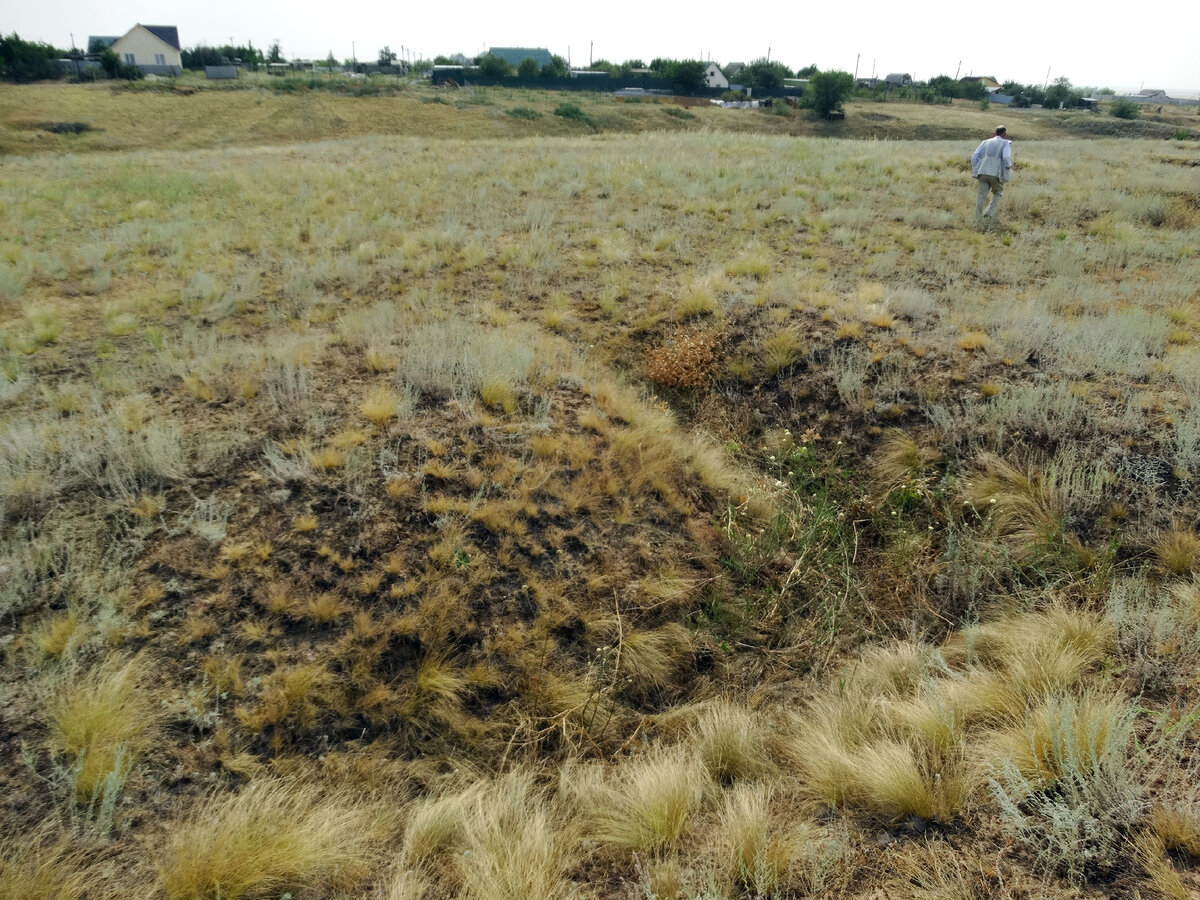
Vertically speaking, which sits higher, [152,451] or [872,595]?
[152,451]

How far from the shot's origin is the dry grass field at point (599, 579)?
2938 mm

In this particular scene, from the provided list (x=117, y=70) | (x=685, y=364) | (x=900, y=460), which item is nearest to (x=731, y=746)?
(x=900, y=460)

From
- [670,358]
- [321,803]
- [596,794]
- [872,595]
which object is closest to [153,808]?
[321,803]

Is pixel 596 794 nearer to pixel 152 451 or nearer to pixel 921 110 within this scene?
pixel 152 451

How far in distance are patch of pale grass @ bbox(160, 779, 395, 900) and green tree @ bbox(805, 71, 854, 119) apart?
192ft

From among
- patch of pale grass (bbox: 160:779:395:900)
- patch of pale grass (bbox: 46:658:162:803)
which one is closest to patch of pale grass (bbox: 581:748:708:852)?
patch of pale grass (bbox: 160:779:395:900)

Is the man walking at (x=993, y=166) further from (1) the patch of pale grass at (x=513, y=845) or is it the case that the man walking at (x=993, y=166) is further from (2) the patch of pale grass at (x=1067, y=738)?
(1) the patch of pale grass at (x=513, y=845)

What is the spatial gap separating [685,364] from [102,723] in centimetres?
602

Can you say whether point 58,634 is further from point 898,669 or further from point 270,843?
point 898,669

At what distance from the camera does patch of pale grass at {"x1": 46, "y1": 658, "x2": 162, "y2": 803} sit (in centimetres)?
317

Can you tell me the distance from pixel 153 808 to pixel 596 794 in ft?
7.50

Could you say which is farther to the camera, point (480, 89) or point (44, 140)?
point (480, 89)

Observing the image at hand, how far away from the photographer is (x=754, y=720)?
3910 millimetres

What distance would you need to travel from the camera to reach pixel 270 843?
3002 mm
